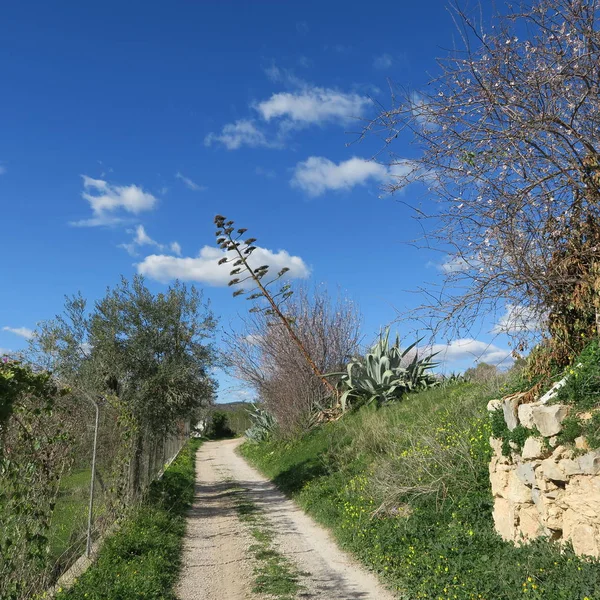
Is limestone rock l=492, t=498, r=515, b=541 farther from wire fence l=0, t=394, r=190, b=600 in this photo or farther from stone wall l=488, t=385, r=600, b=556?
wire fence l=0, t=394, r=190, b=600

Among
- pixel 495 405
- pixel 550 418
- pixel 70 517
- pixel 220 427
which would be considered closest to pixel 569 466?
pixel 550 418

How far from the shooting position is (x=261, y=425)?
25844mm

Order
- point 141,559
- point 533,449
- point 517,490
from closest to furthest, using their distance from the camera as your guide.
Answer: point 533,449, point 517,490, point 141,559

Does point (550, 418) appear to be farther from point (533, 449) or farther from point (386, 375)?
point (386, 375)

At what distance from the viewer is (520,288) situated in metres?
5.93

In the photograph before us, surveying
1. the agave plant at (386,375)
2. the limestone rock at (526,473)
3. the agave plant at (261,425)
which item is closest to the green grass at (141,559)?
the limestone rock at (526,473)

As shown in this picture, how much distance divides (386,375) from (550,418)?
10776 mm

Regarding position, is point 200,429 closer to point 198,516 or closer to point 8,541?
point 198,516

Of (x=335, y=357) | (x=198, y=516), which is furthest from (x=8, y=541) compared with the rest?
(x=335, y=357)

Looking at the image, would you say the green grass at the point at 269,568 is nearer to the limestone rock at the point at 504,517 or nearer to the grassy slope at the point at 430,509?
the grassy slope at the point at 430,509

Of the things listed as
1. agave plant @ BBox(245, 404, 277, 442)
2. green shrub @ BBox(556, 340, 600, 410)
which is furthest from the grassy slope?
agave plant @ BBox(245, 404, 277, 442)

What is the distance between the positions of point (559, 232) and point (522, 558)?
3.37m

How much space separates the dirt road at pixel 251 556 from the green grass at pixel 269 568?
0.09 meters

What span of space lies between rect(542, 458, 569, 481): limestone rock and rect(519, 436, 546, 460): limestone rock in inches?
4.1
